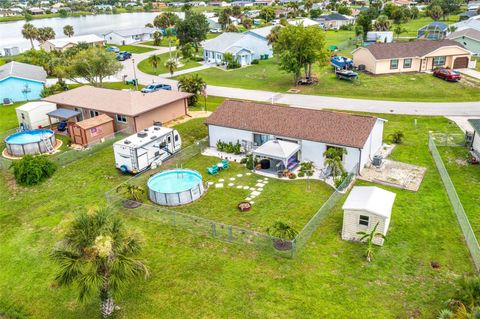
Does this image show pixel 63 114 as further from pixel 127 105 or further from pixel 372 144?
pixel 372 144

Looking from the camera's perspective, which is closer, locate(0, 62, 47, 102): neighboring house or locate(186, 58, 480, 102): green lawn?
locate(186, 58, 480, 102): green lawn

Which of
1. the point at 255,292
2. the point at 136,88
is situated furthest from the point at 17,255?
the point at 136,88

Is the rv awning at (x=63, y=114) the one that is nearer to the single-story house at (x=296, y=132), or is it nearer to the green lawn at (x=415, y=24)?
the single-story house at (x=296, y=132)

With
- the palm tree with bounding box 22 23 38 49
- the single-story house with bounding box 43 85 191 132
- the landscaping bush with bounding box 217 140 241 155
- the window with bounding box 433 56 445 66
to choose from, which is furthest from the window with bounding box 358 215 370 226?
the palm tree with bounding box 22 23 38 49

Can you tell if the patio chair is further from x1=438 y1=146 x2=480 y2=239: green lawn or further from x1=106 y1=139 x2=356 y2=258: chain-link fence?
x1=438 y1=146 x2=480 y2=239: green lawn

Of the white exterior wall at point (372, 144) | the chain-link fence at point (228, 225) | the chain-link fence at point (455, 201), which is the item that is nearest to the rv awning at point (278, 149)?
the chain-link fence at point (228, 225)

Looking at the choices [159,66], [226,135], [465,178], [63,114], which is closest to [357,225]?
[465,178]
